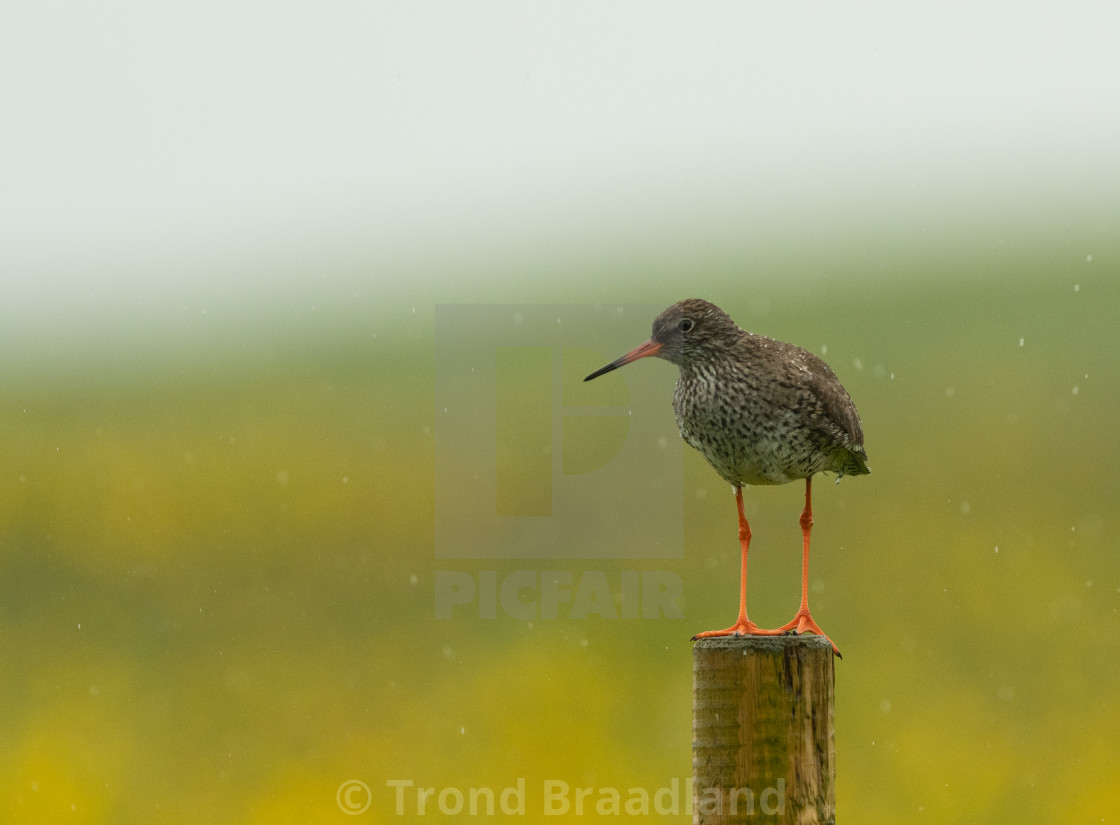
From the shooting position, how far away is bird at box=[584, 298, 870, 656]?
6.92 m

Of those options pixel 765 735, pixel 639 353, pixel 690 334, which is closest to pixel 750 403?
pixel 690 334

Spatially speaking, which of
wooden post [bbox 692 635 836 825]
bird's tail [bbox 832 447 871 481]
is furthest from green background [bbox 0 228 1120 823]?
wooden post [bbox 692 635 836 825]

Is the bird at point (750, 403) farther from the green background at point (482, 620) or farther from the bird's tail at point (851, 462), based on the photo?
the green background at point (482, 620)

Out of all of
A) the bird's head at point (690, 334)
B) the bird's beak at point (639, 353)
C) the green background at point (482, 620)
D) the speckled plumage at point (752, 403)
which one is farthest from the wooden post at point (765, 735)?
the green background at point (482, 620)

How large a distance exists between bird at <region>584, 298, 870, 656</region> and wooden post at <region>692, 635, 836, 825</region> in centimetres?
173

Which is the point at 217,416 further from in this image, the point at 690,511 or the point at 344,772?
the point at 344,772

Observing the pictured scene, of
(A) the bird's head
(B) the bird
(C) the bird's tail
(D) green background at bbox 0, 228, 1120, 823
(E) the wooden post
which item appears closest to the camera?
(E) the wooden post

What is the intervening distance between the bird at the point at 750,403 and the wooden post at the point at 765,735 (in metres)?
1.73

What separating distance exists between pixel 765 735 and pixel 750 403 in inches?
95.9

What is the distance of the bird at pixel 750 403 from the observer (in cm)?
692

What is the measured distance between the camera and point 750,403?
6906mm

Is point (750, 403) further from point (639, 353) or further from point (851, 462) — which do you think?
point (851, 462)

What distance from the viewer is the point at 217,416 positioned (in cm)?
2441

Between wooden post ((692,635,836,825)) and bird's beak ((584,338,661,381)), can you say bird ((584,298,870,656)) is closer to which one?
bird's beak ((584,338,661,381))
